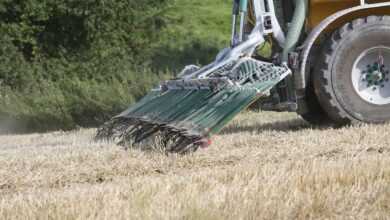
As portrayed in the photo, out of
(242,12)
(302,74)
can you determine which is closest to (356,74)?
(302,74)

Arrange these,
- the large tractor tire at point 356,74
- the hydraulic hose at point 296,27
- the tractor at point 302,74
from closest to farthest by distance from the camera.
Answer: the tractor at point 302,74, the large tractor tire at point 356,74, the hydraulic hose at point 296,27

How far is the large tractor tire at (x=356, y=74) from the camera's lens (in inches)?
278

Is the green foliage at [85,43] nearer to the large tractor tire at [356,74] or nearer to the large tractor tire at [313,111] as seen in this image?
the large tractor tire at [313,111]

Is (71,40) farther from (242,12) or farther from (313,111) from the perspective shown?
(313,111)

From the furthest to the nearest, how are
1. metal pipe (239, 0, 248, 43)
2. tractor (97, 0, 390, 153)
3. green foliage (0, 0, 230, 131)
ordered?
green foliage (0, 0, 230, 131)
metal pipe (239, 0, 248, 43)
tractor (97, 0, 390, 153)

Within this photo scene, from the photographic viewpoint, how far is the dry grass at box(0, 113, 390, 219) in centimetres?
345

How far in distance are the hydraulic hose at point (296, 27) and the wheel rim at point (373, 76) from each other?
67 cm

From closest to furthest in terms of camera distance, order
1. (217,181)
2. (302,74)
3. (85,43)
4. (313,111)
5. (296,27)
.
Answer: (217,181), (302,74), (296,27), (313,111), (85,43)

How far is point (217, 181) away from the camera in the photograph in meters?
4.21

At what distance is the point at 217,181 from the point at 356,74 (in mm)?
3384

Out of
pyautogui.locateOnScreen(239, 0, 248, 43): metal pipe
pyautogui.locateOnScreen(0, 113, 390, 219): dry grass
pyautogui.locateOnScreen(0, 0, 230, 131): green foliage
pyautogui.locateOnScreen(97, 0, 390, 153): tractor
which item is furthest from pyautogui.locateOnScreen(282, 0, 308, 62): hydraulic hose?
pyautogui.locateOnScreen(0, 0, 230, 131): green foliage

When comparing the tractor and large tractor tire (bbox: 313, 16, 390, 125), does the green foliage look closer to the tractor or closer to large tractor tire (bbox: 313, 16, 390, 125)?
the tractor

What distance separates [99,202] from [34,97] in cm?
932

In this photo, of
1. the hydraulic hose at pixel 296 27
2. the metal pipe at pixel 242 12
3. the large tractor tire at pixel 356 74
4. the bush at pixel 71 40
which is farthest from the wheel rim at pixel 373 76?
the bush at pixel 71 40
